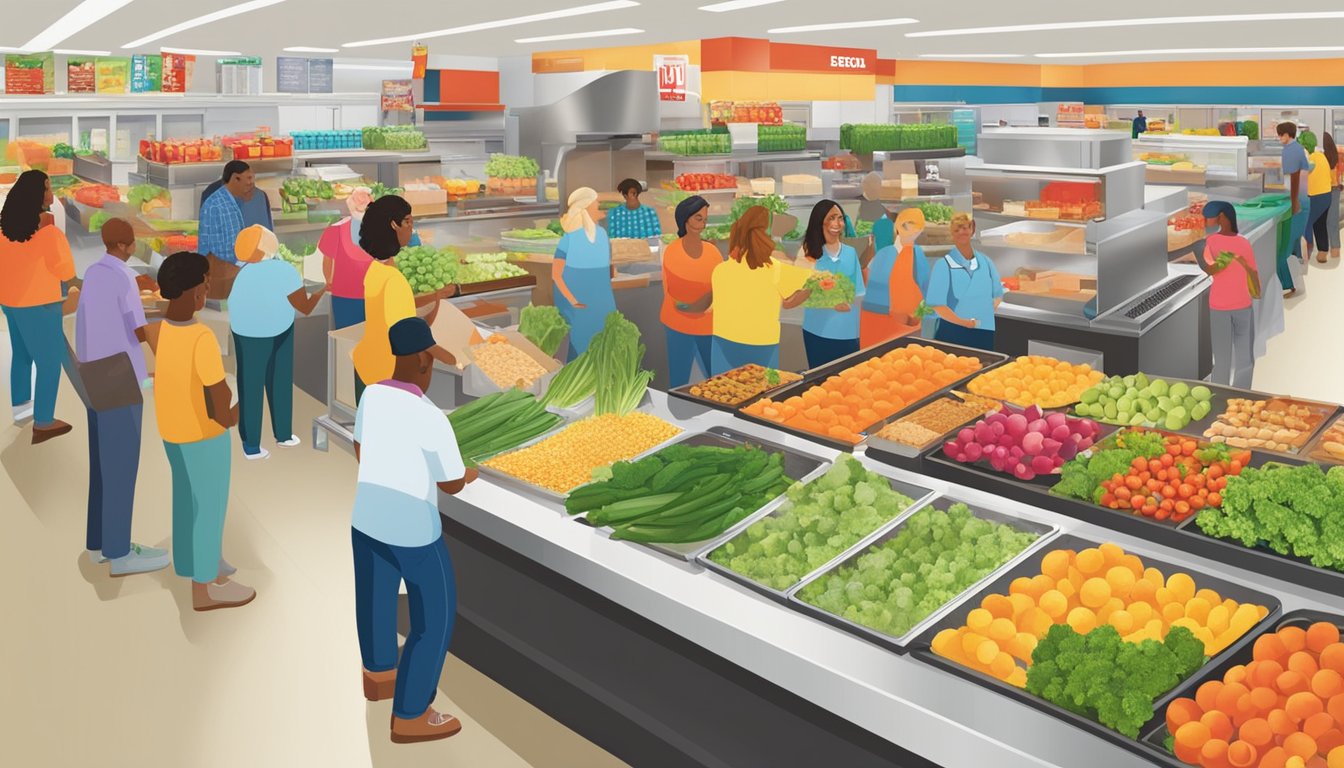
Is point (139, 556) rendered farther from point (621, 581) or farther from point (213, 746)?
point (621, 581)

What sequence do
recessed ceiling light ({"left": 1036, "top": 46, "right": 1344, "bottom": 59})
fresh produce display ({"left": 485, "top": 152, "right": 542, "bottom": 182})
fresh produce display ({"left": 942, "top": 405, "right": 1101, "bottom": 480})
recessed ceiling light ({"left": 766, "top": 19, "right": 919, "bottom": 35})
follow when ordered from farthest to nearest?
recessed ceiling light ({"left": 1036, "top": 46, "right": 1344, "bottom": 59})
fresh produce display ({"left": 485, "top": 152, "right": 542, "bottom": 182})
recessed ceiling light ({"left": 766, "top": 19, "right": 919, "bottom": 35})
fresh produce display ({"left": 942, "top": 405, "right": 1101, "bottom": 480})

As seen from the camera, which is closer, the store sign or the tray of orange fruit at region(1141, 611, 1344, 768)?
the tray of orange fruit at region(1141, 611, 1344, 768)

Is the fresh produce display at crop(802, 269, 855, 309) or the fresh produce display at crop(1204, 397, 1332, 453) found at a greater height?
the fresh produce display at crop(802, 269, 855, 309)

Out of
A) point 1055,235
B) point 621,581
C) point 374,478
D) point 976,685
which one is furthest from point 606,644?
point 1055,235

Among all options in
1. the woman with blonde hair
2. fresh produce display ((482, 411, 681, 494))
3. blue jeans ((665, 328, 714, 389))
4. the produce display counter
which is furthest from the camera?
blue jeans ((665, 328, 714, 389))

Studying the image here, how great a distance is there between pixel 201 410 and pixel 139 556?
1.13m

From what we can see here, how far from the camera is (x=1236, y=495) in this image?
324 centimetres

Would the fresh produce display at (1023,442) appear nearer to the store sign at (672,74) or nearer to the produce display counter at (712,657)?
the produce display counter at (712,657)

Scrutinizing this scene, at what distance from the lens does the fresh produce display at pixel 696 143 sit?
35.7 ft

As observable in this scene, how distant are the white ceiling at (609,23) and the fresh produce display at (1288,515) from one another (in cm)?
564

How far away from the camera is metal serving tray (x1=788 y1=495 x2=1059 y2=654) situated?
2.81 m

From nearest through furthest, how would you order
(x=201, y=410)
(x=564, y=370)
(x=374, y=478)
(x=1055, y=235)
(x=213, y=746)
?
(x=374, y=478) → (x=213, y=746) → (x=201, y=410) → (x=564, y=370) → (x=1055, y=235)

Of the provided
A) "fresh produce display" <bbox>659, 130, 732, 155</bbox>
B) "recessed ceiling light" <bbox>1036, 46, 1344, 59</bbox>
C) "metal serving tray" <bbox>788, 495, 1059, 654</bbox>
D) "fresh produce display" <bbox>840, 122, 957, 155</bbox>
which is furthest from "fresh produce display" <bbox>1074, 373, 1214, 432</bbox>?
"recessed ceiling light" <bbox>1036, 46, 1344, 59</bbox>

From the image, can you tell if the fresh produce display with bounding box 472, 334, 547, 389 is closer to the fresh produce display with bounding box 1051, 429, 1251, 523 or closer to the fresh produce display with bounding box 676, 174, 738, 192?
the fresh produce display with bounding box 1051, 429, 1251, 523
